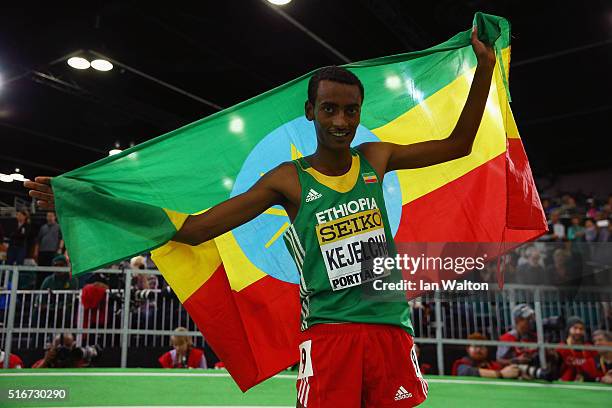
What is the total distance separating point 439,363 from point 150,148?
16.4ft

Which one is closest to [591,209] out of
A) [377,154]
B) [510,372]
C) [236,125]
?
[510,372]

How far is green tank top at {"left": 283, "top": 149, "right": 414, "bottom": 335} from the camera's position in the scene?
6.22ft

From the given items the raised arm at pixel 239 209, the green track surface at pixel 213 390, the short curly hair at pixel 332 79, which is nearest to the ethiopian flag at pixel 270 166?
the raised arm at pixel 239 209

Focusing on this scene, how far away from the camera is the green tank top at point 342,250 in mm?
1896

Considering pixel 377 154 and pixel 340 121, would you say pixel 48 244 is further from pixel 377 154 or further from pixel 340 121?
pixel 340 121

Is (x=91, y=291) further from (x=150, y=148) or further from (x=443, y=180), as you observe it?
(x=443, y=180)

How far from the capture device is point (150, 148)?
2.70 m

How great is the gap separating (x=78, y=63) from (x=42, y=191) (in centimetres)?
816

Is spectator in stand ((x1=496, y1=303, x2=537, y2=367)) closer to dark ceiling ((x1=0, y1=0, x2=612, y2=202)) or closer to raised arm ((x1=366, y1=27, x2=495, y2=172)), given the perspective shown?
dark ceiling ((x1=0, y1=0, x2=612, y2=202))

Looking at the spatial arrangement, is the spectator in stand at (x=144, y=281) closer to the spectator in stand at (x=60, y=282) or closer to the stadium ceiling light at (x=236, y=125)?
the spectator in stand at (x=60, y=282)

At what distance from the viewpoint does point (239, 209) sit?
206 centimetres

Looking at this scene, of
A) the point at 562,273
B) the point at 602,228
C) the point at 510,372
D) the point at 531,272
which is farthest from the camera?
the point at 602,228

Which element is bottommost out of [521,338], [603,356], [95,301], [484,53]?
[603,356]

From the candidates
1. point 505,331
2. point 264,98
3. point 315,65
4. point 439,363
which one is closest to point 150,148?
point 264,98
